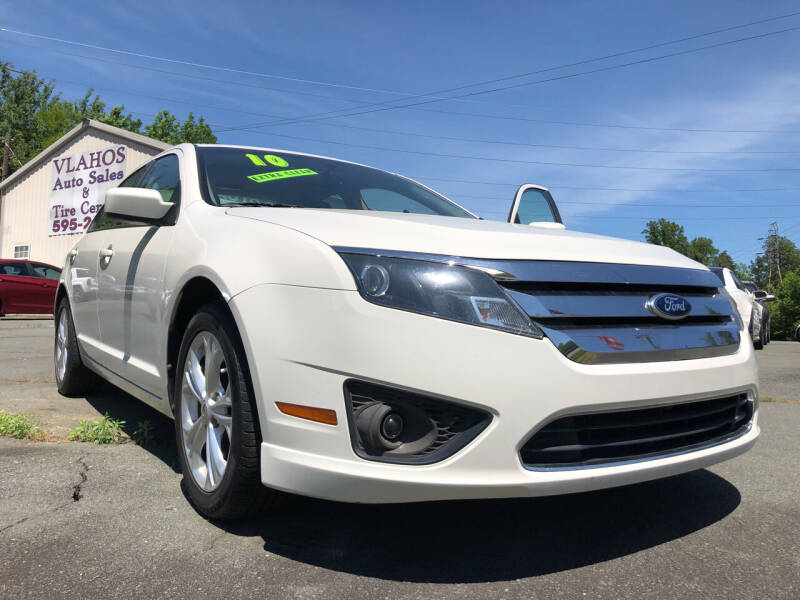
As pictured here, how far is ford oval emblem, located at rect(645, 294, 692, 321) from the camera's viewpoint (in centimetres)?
218

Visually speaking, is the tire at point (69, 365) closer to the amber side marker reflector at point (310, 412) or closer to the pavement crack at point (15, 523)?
the pavement crack at point (15, 523)

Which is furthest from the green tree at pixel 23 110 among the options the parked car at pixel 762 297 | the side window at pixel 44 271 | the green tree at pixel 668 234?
the green tree at pixel 668 234

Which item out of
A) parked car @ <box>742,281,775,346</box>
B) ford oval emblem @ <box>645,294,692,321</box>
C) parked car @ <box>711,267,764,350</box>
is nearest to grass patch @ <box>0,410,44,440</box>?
ford oval emblem @ <box>645,294,692,321</box>

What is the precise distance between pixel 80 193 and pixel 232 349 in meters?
23.8

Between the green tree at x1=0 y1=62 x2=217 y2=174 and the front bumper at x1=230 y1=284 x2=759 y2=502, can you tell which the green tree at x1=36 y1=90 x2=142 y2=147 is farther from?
the front bumper at x1=230 y1=284 x2=759 y2=502

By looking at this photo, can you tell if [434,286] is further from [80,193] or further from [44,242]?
[44,242]

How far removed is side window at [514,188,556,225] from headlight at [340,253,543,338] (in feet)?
6.26

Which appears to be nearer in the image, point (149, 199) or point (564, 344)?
point (564, 344)

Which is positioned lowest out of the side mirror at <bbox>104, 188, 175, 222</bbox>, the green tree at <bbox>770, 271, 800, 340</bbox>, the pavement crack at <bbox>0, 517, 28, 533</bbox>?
the green tree at <bbox>770, 271, 800, 340</bbox>

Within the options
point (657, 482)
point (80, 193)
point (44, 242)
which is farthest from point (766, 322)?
point (44, 242)

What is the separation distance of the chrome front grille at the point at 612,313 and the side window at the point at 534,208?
1.50 m

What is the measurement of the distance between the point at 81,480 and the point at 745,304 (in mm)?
9959

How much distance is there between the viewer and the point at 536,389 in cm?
187

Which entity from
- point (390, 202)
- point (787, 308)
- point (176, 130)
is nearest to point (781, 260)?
point (787, 308)
